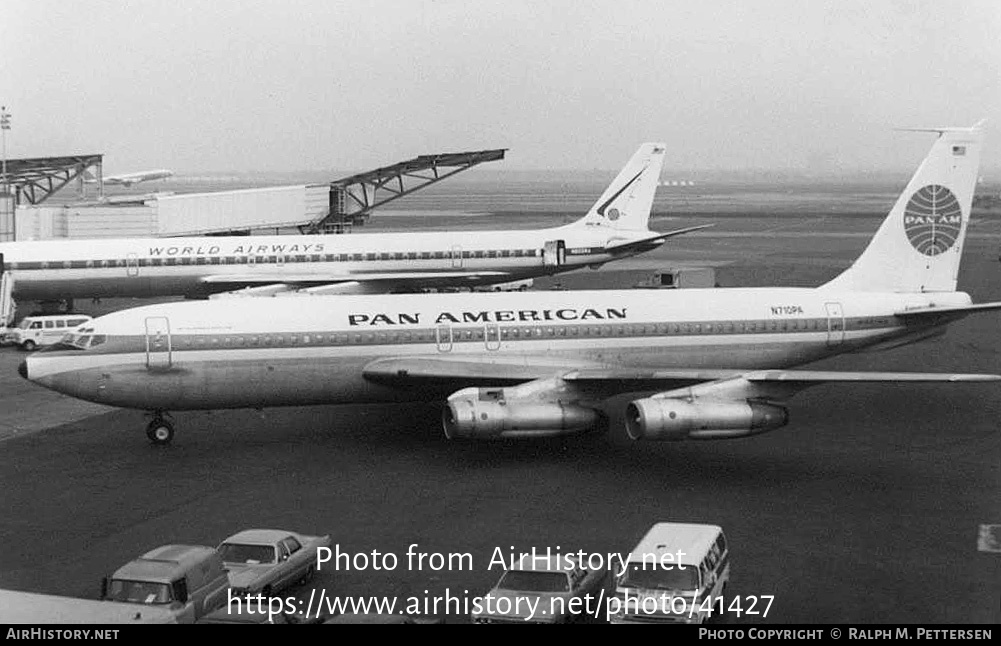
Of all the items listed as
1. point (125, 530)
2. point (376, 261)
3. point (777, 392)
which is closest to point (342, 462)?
point (125, 530)

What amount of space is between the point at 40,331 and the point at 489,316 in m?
26.1

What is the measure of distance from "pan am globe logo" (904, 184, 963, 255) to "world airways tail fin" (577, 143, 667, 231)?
2797cm

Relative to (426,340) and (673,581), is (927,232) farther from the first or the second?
(673,581)

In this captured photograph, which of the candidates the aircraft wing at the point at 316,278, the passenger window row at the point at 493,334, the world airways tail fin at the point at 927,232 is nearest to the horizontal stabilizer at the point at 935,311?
the world airways tail fin at the point at 927,232

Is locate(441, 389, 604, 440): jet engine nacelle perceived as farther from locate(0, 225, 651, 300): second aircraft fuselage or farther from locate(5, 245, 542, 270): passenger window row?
locate(5, 245, 542, 270): passenger window row

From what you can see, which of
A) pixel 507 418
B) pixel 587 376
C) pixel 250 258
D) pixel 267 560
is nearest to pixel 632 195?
pixel 250 258

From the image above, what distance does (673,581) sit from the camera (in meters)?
18.6

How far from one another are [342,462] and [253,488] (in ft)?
10.3

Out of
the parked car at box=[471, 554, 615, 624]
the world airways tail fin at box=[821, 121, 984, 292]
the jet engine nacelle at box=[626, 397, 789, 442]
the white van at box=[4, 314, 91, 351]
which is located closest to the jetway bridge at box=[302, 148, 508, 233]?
the white van at box=[4, 314, 91, 351]

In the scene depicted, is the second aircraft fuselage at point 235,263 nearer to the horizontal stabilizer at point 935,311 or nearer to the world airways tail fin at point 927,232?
the world airways tail fin at point 927,232

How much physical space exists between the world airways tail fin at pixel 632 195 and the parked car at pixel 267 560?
45.5m

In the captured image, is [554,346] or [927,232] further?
[927,232]

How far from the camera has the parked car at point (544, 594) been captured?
18062 mm
